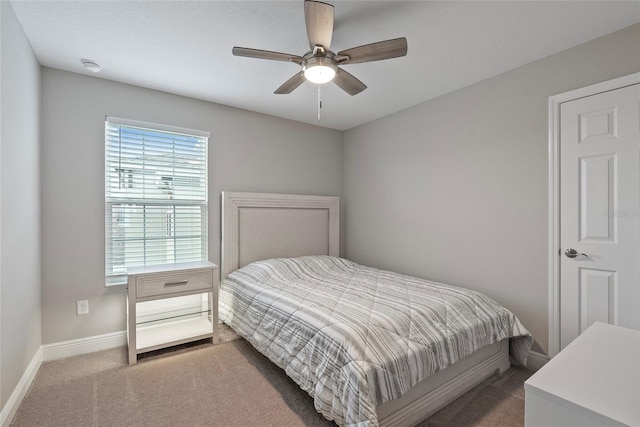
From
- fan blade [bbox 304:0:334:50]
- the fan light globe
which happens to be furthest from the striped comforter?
fan blade [bbox 304:0:334:50]

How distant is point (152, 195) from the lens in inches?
116

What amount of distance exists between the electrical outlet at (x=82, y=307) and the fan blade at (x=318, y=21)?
2801 millimetres

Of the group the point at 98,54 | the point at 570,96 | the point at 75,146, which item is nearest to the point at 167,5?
the point at 98,54

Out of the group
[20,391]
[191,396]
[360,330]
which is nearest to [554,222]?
[360,330]

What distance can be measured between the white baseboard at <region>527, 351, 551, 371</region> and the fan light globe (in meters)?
2.60

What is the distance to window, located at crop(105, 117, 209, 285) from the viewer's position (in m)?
2.77

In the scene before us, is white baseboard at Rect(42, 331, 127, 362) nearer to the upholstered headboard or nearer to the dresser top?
the dresser top

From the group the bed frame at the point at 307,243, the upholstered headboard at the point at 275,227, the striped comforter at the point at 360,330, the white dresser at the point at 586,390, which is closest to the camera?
the white dresser at the point at 586,390

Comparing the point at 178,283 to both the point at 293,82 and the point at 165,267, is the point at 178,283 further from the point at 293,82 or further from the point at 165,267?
the point at 293,82

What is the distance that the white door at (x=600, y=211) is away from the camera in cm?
196

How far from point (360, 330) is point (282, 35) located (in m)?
1.94

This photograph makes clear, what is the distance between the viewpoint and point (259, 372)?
229 centimetres

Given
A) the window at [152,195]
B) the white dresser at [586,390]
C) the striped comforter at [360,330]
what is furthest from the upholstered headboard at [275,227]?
the white dresser at [586,390]

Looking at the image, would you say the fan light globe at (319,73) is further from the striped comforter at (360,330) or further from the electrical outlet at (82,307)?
the electrical outlet at (82,307)
